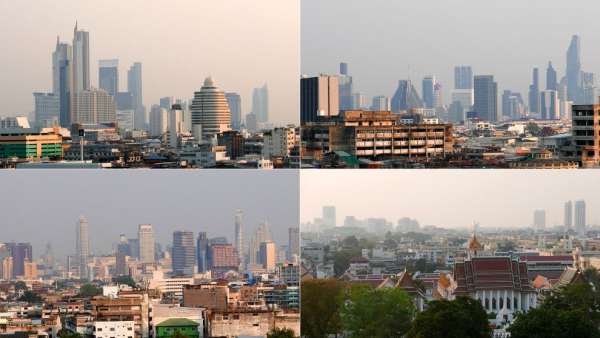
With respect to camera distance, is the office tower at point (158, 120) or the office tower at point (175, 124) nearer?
the office tower at point (158, 120)

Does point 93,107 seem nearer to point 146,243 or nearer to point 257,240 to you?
point 146,243

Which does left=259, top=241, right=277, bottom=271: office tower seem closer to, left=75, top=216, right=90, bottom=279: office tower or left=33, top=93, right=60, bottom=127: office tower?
left=75, top=216, right=90, bottom=279: office tower

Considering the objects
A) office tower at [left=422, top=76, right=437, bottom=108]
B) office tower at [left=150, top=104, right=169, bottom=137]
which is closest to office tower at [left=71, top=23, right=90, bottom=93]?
office tower at [left=150, top=104, right=169, bottom=137]

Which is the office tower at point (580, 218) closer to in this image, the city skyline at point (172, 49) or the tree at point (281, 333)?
the tree at point (281, 333)

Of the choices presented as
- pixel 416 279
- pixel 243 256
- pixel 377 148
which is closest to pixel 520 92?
pixel 377 148

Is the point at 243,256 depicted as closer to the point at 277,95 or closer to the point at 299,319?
the point at 299,319

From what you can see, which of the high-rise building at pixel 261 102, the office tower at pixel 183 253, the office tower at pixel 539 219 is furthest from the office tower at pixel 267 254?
the office tower at pixel 539 219
